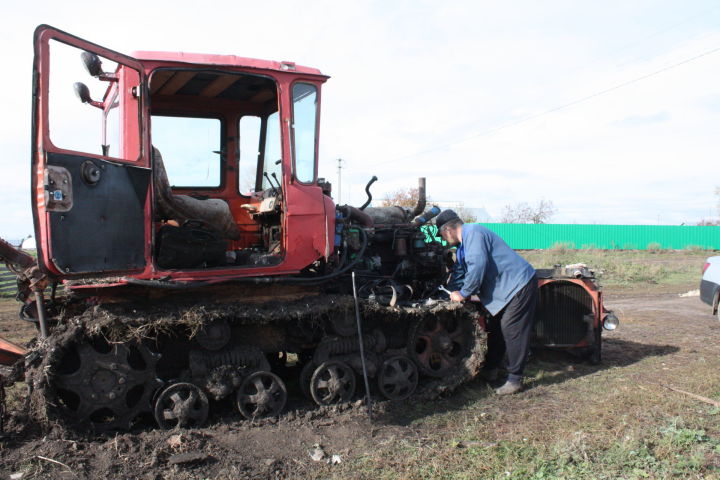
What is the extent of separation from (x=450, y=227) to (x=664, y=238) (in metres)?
41.5

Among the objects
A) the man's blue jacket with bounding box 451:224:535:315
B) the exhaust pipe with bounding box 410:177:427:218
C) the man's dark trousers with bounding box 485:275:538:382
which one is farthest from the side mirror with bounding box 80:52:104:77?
the man's dark trousers with bounding box 485:275:538:382

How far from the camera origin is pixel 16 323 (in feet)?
33.5

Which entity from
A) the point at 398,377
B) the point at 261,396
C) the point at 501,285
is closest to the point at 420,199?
the point at 501,285

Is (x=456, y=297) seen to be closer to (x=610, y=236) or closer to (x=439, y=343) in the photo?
(x=439, y=343)

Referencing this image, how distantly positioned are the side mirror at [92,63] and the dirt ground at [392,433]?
2.69 metres

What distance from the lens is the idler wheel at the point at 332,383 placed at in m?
5.05

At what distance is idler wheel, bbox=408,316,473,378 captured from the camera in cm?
566

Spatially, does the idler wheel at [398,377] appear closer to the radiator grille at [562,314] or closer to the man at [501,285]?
the man at [501,285]

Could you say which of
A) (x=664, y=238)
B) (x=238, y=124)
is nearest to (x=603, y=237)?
(x=664, y=238)

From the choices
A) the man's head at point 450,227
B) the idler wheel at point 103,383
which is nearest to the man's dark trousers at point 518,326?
the man's head at point 450,227

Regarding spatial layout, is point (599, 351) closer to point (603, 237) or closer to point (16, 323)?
point (16, 323)

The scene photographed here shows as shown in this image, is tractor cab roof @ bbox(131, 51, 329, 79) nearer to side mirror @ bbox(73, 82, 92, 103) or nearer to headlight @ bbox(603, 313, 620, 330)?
side mirror @ bbox(73, 82, 92, 103)

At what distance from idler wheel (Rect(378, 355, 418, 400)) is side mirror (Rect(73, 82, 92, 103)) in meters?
3.64

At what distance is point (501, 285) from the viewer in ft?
19.4
